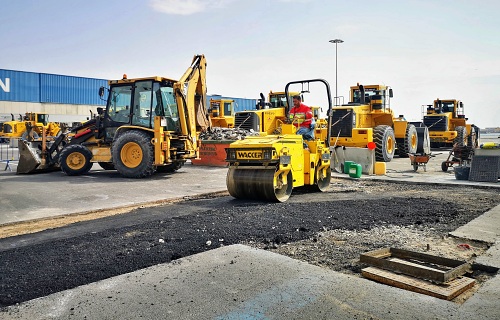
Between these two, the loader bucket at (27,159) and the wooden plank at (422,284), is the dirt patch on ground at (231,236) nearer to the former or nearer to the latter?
→ the wooden plank at (422,284)

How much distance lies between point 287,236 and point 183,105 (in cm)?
789

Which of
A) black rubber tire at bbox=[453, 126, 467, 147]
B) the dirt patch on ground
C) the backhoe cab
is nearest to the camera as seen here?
the dirt patch on ground

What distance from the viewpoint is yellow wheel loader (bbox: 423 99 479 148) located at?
24.4 m

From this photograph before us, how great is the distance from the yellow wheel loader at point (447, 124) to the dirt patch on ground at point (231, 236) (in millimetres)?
17627

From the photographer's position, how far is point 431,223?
629 centimetres

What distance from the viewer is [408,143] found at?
1944 cm

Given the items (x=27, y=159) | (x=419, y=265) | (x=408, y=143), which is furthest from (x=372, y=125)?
(x=419, y=265)

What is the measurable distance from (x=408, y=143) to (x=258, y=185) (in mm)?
13712

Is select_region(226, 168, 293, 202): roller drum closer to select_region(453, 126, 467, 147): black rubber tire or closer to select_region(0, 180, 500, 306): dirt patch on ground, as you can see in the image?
select_region(0, 180, 500, 306): dirt patch on ground

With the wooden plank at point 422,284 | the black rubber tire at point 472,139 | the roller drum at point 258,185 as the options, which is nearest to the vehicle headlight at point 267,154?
the roller drum at point 258,185

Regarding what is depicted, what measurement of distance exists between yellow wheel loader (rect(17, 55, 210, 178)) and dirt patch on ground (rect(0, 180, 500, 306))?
13.6 feet

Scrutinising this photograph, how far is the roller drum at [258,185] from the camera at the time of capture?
762 centimetres

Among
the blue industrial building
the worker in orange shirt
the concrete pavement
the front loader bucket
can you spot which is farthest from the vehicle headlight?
the blue industrial building

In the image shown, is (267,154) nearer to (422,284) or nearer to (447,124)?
(422,284)
